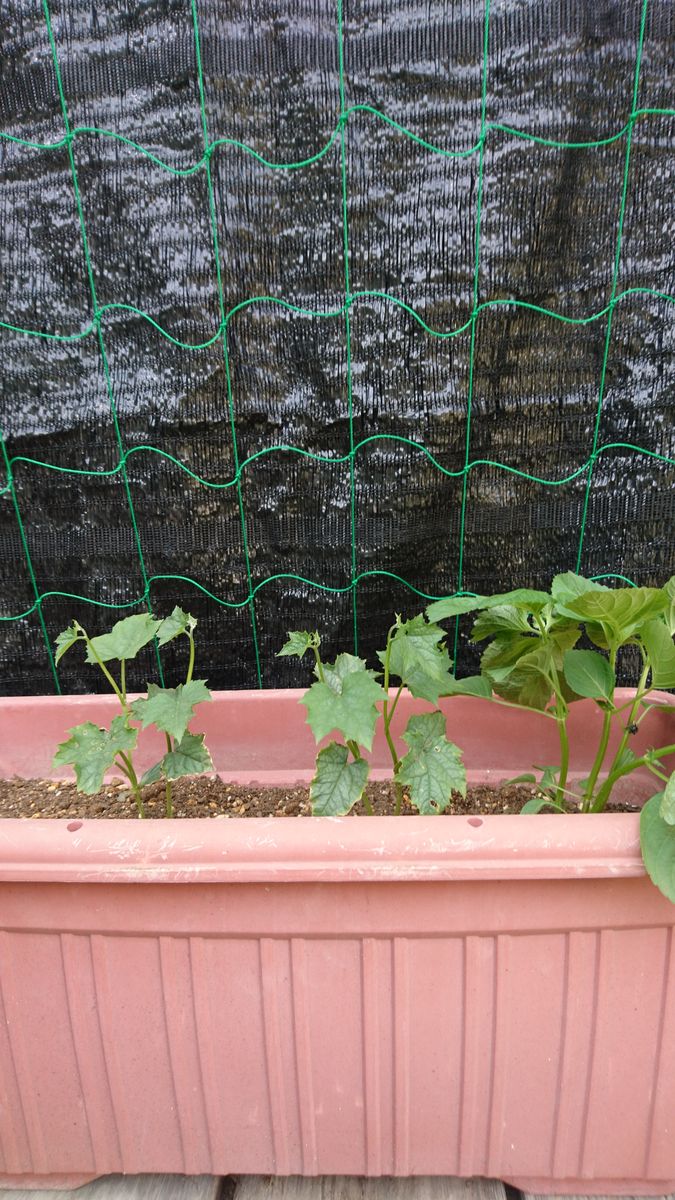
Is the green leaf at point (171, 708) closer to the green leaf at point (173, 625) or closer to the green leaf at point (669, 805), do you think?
the green leaf at point (173, 625)

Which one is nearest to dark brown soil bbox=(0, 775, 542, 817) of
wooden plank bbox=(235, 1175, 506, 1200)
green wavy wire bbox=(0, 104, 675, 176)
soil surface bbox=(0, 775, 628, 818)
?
soil surface bbox=(0, 775, 628, 818)

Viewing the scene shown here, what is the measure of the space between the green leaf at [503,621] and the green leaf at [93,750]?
0.40 m

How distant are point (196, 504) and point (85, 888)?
58 centimetres

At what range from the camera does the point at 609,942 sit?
622mm

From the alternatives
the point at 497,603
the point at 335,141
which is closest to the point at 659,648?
the point at 497,603

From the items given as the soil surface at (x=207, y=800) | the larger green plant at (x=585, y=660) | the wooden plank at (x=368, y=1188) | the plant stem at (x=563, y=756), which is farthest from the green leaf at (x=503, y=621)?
the wooden plank at (x=368, y=1188)

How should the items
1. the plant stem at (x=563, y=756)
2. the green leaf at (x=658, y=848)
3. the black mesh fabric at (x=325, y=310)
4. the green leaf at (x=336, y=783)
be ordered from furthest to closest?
the black mesh fabric at (x=325, y=310) < the plant stem at (x=563, y=756) < the green leaf at (x=336, y=783) < the green leaf at (x=658, y=848)

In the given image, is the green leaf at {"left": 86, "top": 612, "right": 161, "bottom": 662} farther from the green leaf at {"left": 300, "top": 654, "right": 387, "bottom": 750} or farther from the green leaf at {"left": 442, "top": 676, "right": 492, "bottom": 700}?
the green leaf at {"left": 442, "top": 676, "right": 492, "bottom": 700}

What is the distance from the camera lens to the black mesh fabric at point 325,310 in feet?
2.90

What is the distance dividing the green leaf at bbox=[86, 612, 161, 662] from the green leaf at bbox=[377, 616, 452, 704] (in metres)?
0.27

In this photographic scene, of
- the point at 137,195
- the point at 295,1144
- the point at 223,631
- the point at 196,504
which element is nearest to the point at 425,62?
the point at 137,195

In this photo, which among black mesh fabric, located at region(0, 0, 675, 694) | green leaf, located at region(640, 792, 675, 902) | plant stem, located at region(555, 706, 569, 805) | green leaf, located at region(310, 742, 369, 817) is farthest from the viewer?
black mesh fabric, located at region(0, 0, 675, 694)

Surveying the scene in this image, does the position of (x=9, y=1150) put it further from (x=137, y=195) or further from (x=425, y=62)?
(x=425, y=62)

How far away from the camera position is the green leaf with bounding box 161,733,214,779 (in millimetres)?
759
